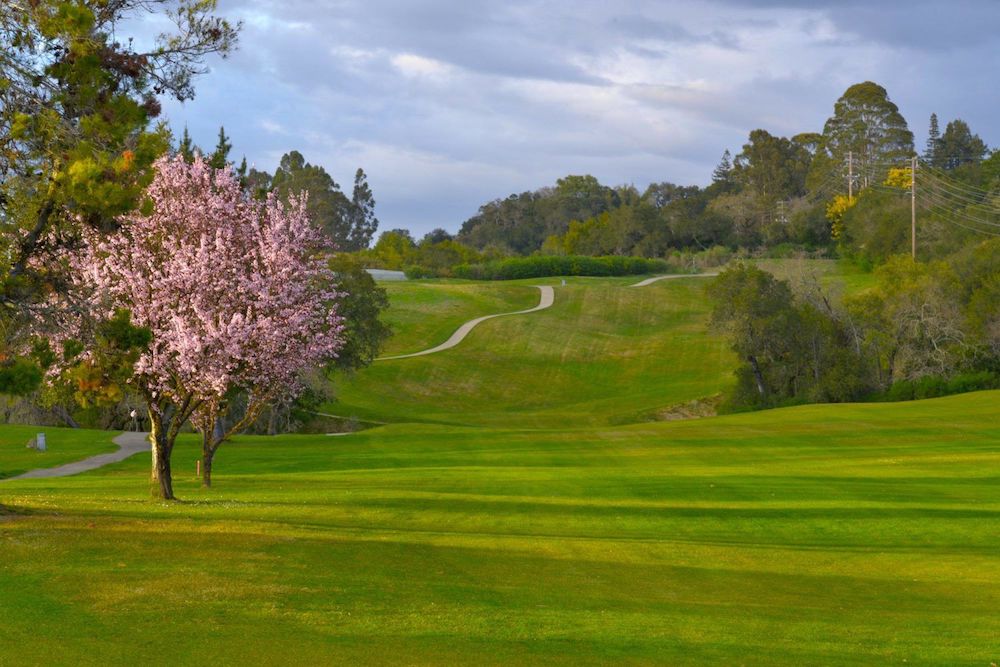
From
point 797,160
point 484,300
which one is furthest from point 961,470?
point 797,160

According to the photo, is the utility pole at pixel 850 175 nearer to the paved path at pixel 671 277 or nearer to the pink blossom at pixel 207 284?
the paved path at pixel 671 277

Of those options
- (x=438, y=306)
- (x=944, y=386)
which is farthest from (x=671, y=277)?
(x=944, y=386)

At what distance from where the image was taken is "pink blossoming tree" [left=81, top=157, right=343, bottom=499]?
70.2ft

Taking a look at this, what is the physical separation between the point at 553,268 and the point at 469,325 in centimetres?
3084

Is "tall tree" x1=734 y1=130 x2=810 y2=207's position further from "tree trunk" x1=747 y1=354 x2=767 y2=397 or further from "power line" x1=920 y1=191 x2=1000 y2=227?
"tree trunk" x1=747 y1=354 x2=767 y2=397

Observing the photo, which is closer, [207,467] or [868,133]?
[207,467]

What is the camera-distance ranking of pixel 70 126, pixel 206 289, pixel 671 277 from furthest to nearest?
pixel 671 277
pixel 206 289
pixel 70 126

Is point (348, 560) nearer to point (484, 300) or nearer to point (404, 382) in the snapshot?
point (404, 382)

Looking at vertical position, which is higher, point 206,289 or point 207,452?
point 206,289

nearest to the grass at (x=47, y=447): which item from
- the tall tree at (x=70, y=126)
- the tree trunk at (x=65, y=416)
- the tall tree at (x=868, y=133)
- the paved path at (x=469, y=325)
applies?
the tree trunk at (x=65, y=416)

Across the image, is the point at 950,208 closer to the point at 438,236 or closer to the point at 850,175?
the point at 850,175

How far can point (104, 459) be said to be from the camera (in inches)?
1588

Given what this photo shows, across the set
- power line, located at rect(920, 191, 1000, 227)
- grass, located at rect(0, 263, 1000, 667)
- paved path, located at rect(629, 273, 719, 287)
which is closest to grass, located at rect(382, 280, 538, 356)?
paved path, located at rect(629, 273, 719, 287)

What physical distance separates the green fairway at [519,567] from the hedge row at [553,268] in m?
94.9
